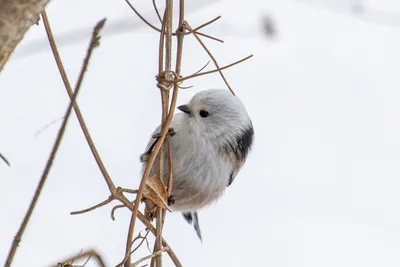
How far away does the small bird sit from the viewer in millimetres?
1664

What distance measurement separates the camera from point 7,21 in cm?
64

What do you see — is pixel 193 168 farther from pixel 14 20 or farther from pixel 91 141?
pixel 14 20

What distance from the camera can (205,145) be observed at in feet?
5.52

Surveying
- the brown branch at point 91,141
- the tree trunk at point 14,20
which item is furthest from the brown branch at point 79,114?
the tree trunk at point 14,20

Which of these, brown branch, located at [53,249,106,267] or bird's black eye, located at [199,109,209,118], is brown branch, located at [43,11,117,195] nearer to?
brown branch, located at [53,249,106,267]

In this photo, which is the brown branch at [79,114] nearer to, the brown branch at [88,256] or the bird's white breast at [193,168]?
the brown branch at [88,256]

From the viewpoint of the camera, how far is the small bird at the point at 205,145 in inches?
65.5

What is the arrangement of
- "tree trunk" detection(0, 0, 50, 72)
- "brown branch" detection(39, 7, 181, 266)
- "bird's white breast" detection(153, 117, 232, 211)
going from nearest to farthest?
"tree trunk" detection(0, 0, 50, 72) → "brown branch" detection(39, 7, 181, 266) → "bird's white breast" detection(153, 117, 232, 211)

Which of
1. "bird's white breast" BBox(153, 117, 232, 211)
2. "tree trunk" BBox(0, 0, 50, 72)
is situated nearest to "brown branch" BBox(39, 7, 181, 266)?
"tree trunk" BBox(0, 0, 50, 72)

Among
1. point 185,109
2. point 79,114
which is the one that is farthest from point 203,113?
point 79,114

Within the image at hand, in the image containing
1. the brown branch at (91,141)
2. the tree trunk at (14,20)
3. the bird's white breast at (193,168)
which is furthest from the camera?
the bird's white breast at (193,168)

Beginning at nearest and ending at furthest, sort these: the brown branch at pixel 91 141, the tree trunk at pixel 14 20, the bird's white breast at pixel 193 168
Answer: the tree trunk at pixel 14 20
the brown branch at pixel 91 141
the bird's white breast at pixel 193 168

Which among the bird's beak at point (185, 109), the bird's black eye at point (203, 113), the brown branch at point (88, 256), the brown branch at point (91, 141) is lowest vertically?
the brown branch at point (88, 256)

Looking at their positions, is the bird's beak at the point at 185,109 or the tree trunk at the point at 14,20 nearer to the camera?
the tree trunk at the point at 14,20
